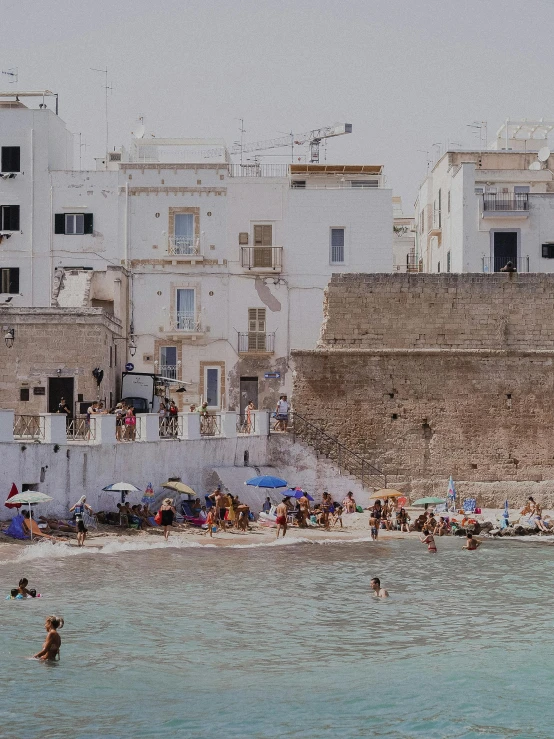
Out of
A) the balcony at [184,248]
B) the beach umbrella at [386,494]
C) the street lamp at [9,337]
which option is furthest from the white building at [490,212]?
the street lamp at [9,337]

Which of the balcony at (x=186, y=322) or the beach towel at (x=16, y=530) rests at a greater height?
the balcony at (x=186, y=322)

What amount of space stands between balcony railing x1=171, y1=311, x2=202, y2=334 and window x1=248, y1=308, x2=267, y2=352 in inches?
58.8

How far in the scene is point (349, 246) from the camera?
122ft

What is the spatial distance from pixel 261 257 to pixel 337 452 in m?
7.95

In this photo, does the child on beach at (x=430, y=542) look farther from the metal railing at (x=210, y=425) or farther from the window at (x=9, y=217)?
the window at (x=9, y=217)

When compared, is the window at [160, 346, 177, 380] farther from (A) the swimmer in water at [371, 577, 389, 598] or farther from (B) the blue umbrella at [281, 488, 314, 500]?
(A) the swimmer in water at [371, 577, 389, 598]

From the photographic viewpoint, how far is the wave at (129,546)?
22594 millimetres

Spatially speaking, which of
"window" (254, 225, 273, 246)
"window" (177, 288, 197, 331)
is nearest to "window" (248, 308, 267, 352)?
"window" (177, 288, 197, 331)

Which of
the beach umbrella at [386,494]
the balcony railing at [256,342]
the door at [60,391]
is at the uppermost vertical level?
the balcony railing at [256,342]

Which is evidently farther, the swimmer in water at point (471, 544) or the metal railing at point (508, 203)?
the metal railing at point (508, 203)

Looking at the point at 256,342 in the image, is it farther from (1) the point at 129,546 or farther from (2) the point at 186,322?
(1) the point at 129,546

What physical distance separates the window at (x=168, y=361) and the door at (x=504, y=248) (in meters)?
9.88

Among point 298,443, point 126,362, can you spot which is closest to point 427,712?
point 298,443

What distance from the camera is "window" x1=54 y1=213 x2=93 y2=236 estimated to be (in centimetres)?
3712
